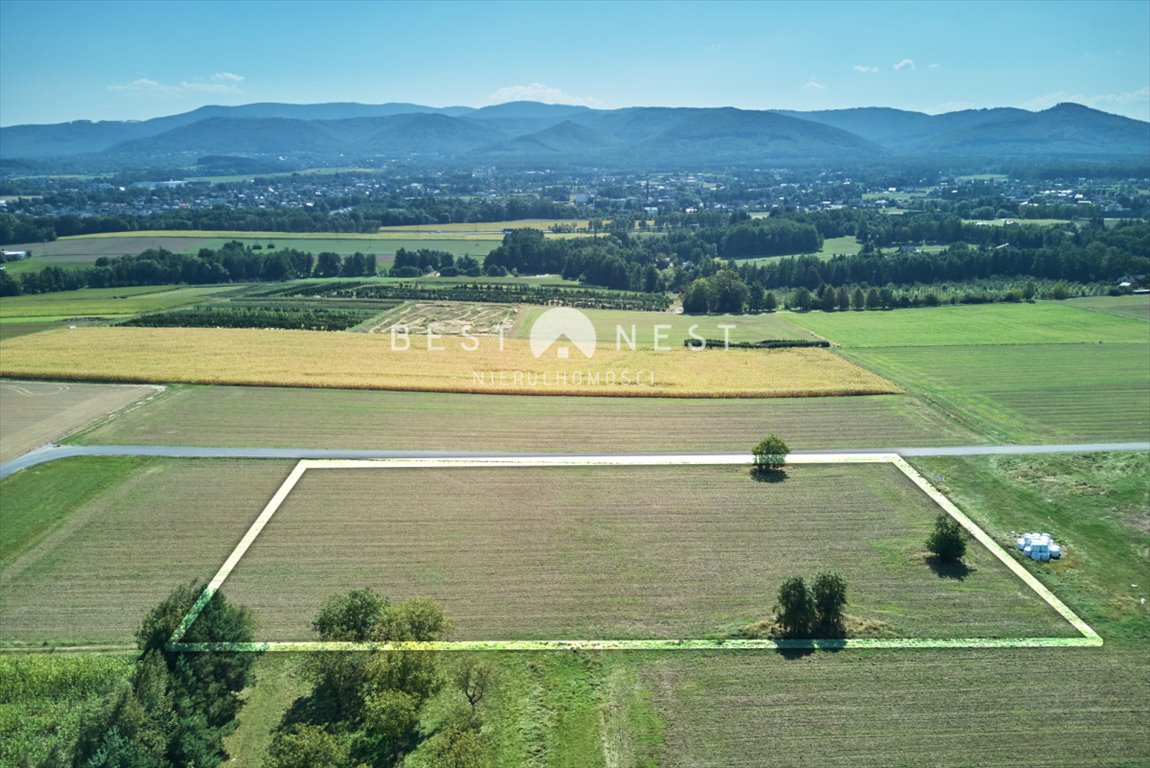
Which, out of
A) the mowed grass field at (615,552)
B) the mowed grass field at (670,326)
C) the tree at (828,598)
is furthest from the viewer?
the mowed grass field at (670,326)

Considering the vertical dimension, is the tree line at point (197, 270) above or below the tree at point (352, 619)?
above

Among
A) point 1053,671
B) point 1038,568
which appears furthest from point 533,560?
point 1038,568

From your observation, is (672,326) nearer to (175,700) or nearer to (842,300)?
(842,300)

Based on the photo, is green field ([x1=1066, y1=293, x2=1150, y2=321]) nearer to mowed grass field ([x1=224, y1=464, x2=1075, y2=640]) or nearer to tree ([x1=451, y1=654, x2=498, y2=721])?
mowed grass field ([x1=224, y1=464, x2=1075, y2=640])

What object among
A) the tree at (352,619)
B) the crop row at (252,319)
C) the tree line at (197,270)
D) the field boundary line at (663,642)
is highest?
the tree line at (197,270)

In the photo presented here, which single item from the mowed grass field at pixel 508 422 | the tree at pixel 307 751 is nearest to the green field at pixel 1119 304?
the mowed grass field at pixel 508 422

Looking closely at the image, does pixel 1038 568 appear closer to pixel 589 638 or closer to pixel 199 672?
pixel 589 638

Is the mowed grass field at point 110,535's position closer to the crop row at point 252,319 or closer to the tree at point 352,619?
the tree at point 352,619
